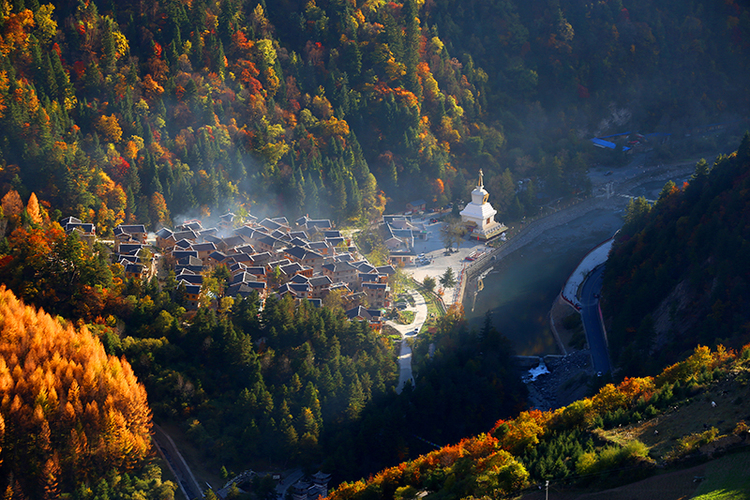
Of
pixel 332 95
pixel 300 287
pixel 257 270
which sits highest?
pixel 332 95

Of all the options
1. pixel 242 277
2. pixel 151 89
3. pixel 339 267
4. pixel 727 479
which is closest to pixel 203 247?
pixel 242 277

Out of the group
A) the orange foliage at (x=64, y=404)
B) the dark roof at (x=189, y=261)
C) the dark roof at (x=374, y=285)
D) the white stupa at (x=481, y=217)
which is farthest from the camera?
the white stupa at (x=481, y=217)

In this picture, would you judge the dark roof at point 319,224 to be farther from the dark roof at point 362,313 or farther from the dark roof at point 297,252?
the dark roof at point 362,313

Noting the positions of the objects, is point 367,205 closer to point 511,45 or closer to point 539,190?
point 539,190

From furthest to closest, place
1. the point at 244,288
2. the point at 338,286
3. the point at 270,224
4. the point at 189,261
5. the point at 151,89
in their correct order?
the point at 151,89, the point at 270,224, the point at 338,286, the point at 189,261, the point at 244,288

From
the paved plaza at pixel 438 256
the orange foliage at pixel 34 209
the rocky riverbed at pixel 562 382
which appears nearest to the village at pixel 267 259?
the paved plaza at pixel 438 256

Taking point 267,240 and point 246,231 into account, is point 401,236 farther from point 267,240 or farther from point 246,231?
point 246,231
